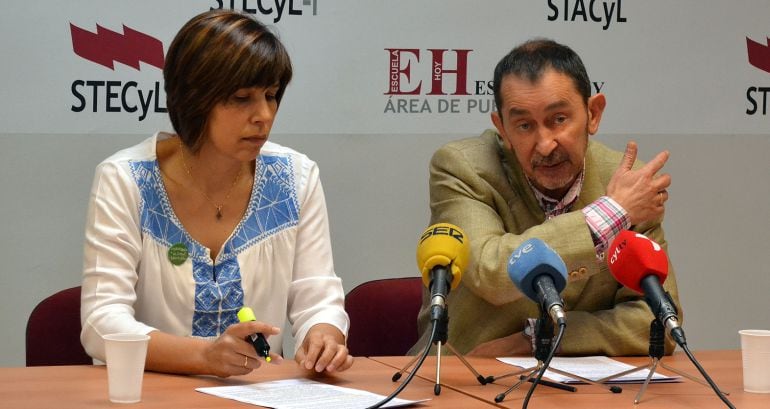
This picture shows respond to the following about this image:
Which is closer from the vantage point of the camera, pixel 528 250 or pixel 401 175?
pixel 528 250

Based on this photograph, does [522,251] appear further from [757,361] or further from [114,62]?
[114,62]

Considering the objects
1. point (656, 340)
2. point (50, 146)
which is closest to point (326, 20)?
point (50, 146)

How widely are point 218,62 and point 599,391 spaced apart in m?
1.19

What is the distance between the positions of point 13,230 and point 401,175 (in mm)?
1464

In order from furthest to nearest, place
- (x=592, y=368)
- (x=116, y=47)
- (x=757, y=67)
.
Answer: (x=757, y=67) → (x=116, y=47) → (x=592, y=368)

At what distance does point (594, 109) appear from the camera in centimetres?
312

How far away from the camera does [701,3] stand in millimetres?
4410

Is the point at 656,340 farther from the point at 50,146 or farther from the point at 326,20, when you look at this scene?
the point at 50,146

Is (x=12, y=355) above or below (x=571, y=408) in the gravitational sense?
below

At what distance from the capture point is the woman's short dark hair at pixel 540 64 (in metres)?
2.99

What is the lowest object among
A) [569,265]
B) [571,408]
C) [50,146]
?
[571,408]

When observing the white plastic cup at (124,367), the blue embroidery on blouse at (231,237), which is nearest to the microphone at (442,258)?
the white plastic cup at (124,367)

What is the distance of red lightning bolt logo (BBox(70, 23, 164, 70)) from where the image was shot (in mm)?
3922

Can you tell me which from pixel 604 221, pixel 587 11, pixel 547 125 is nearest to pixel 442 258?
pixel 604 221
